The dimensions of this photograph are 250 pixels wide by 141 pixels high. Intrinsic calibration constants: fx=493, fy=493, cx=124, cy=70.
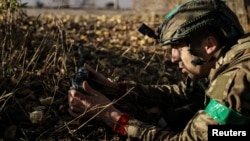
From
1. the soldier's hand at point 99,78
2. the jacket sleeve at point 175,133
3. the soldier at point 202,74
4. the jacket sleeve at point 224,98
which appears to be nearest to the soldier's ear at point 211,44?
the soldier at point 202,74

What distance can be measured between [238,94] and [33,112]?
53.4 inches

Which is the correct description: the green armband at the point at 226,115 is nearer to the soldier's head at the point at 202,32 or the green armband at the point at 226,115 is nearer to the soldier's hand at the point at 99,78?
the soldier's head at the point at 202,32

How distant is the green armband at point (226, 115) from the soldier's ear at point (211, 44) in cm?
40

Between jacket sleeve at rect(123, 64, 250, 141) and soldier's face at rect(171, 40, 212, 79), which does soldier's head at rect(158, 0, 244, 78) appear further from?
jacket sleeve at rect(123, 64, 250, 141)

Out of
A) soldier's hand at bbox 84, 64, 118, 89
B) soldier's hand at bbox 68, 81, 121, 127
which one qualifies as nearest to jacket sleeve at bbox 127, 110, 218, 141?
soldier's hand at bbox 68, 81, 121, 127

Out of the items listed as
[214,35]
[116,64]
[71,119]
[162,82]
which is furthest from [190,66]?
[116,64]

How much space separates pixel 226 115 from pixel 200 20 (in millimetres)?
614

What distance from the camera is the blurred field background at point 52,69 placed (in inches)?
123

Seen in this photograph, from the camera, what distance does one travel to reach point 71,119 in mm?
3221

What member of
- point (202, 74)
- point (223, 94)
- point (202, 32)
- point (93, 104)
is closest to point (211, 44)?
point (202, 32)

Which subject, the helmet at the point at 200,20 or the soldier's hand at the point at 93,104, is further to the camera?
the soldier's hand at the point at 93,104

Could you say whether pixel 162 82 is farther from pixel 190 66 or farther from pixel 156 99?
pixel 190 66

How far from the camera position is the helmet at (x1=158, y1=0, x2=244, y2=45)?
2.80m

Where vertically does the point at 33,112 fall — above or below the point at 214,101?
below
